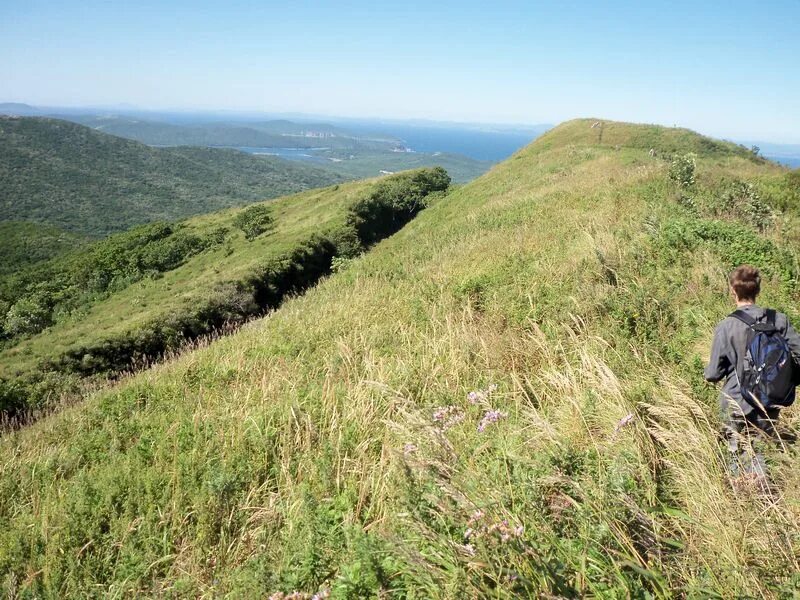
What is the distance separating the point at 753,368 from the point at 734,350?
19 centimetres

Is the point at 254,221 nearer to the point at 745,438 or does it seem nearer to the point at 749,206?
the point at 749,206

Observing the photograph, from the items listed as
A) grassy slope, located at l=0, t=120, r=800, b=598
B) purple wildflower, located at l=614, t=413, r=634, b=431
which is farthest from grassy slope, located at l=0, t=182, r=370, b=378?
purple wildflower, located at l=614, t=413, r=634, b=431

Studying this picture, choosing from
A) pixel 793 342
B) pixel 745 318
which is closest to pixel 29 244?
pixel 745 318

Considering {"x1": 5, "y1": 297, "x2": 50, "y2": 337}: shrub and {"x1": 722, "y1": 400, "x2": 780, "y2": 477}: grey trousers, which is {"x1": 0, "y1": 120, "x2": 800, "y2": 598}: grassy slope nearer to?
{"x1": 722, "y1": 400, "x2": 780, "y2": 477}: grey trousers

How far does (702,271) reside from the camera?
21.6 feet

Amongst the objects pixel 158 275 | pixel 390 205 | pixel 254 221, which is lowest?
pixel 158 275

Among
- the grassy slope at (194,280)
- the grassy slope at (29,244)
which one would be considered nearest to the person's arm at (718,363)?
the grassy slope at (194,280)

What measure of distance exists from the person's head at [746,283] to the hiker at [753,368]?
0.05 m

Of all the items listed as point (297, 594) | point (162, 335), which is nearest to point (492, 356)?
Answer: point (297, 594)

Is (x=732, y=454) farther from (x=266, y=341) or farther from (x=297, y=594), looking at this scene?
(x=266, y=341)

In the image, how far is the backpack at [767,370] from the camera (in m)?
3.16

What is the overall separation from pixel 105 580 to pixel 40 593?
0.39m

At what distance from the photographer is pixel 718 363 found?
3.45m

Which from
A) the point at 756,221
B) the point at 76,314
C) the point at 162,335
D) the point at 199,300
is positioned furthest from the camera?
the point at 76,314
